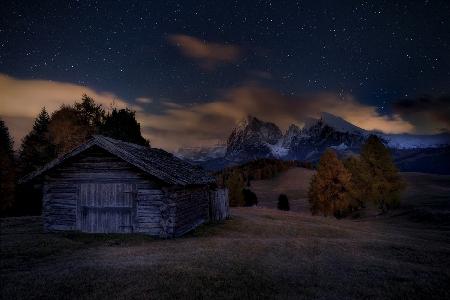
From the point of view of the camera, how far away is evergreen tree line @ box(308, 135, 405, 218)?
47.2 meters

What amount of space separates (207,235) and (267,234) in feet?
14.2

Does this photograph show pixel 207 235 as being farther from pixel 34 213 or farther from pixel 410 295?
pixel 34 213

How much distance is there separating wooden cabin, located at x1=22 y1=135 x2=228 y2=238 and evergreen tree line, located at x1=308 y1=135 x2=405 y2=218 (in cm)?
2965

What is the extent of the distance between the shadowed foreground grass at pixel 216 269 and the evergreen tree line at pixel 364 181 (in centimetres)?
2814

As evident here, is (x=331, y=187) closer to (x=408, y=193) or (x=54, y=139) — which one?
(x=408, y=193)

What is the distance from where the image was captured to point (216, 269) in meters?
11.8

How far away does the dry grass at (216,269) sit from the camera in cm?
970

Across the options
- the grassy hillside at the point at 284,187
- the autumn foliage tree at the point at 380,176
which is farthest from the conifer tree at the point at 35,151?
the grassy hillside at the point at 284,187

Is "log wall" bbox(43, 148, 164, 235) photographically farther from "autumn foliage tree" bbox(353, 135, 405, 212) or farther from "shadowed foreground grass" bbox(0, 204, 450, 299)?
"autumn foliage tree" bbox(353, 135, 405, 212)

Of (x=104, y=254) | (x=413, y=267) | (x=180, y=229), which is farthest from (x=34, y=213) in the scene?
(x=413, y=267)

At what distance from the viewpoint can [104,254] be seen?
49.5 feet

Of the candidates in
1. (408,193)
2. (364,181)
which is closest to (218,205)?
(364,181)

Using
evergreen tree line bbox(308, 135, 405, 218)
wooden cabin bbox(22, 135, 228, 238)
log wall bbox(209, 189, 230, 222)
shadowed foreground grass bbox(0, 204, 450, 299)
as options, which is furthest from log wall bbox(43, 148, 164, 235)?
evergreen tree line bbox(308, 135, 405, 218)

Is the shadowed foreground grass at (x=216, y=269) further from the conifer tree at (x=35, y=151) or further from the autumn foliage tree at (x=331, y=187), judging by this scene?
the conifer tree at (x=35, y=151)
